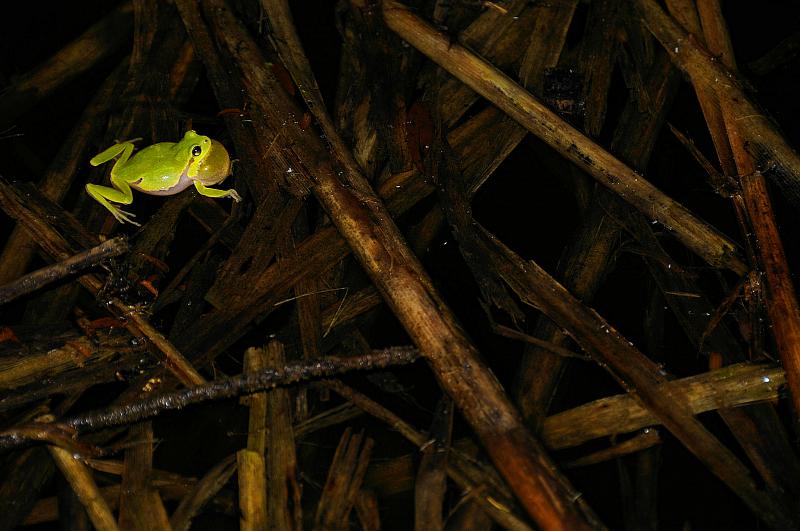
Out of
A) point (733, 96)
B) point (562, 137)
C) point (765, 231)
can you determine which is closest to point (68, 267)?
point (562, 137)

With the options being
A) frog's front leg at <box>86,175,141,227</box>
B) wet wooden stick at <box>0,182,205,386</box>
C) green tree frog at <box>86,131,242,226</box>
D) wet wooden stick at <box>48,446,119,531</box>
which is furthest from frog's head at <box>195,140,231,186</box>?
wet wooden stick at <box>48,446,119,531</box>

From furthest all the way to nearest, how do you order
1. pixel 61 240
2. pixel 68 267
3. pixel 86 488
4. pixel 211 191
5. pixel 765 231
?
pixel 211 191, pixel 61 240, pixel 765 231, pixel 68 267, pixel 86 488

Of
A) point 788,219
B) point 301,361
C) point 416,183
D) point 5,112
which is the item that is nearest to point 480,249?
point 416,183

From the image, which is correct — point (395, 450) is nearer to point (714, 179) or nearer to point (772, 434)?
point (772, 434)

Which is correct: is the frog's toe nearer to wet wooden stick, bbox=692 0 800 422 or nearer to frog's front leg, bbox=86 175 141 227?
frog's front leg, bbox=86 175 141 227

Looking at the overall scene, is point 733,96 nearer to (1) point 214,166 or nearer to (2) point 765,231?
(2) point 765,231
